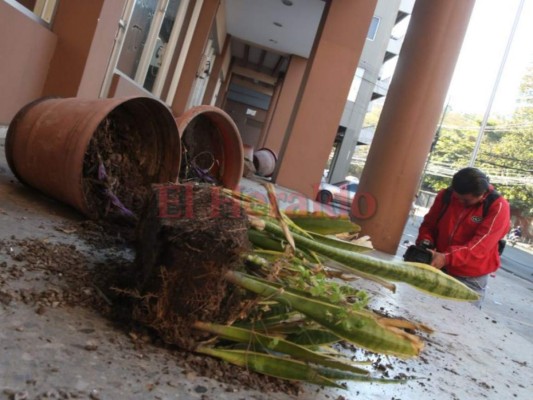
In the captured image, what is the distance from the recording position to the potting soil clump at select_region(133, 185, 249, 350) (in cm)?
131

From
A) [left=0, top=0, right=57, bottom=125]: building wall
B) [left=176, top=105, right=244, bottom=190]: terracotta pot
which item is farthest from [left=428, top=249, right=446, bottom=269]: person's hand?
[left=0, top=0, right=57, bottom=125]: building wall

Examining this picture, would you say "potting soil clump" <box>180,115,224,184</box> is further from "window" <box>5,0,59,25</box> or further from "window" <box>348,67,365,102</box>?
"window" <box>348,67,365,102</box>

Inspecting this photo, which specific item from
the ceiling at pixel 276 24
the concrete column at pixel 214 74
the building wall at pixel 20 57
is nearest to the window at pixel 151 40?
A: the building wall at pixel 20 57

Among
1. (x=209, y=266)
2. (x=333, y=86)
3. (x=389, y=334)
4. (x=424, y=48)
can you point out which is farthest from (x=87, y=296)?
(x=333, y=86)

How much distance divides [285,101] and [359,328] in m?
13.8

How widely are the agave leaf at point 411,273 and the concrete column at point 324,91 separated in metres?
6.98

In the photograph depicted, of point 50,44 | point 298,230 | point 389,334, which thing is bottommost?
point 389,334

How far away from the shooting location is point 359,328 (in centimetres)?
130

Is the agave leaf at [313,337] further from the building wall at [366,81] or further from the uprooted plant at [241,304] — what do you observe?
the building wall at [366,81]

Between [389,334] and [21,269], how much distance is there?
110 cm

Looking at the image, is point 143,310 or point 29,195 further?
point 29,195

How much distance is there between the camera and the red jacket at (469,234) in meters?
3.79

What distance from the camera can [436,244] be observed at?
14.3ft

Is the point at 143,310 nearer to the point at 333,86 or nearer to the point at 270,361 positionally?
the point at 270,361
